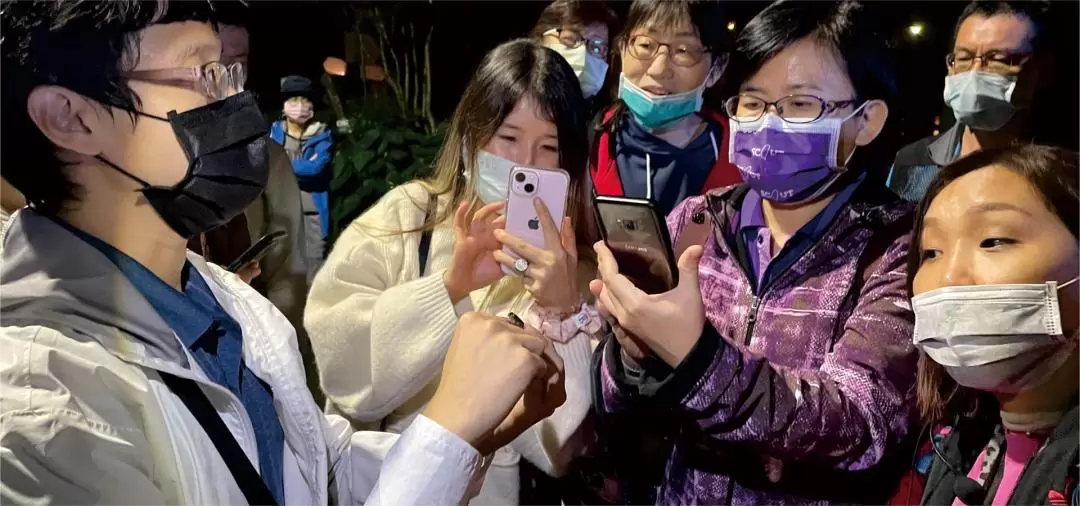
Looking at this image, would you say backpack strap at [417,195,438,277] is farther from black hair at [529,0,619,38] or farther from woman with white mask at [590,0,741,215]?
black hair at [529,0,619,38]

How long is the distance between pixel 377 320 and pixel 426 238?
19 centimetres

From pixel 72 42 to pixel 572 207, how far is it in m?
0.79

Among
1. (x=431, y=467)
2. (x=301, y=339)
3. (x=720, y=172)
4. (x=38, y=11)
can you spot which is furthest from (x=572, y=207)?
(x=38, y=11)

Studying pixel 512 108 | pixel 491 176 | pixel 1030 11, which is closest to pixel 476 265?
pixel 491 176

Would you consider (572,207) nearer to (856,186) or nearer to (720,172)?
(720,172)

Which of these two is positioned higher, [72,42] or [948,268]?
[72,42]

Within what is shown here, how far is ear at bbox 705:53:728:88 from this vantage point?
1.40 metres

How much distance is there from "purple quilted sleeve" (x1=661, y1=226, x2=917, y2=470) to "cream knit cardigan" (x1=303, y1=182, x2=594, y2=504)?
1.22 feet

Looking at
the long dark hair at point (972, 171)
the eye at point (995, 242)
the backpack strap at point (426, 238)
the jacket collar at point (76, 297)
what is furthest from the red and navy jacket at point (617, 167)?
the jacket collar at point (76, 297)

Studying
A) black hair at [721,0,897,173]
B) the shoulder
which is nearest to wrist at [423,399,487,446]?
the shoulder

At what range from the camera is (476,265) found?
50.8 inches

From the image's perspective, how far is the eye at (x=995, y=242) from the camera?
3.11 ft

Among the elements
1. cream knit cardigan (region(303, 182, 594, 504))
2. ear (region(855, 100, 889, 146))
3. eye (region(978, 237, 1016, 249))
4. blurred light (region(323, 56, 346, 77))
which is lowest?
cream knit cardigan (region(303, 182, 594, 504))

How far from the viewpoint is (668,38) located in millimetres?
1438
